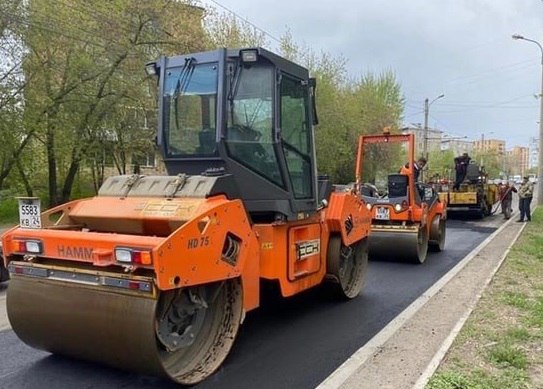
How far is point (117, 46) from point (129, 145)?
4.31 meters

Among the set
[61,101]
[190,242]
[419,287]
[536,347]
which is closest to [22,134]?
[61,101]

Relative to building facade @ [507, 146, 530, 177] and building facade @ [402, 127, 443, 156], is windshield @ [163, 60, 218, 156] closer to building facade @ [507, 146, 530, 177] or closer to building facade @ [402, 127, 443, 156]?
building facade @ [402, 127, 443, 156]

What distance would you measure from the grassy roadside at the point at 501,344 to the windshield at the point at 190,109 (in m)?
2.74

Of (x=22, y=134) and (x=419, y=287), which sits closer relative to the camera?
(x=419, y=287)

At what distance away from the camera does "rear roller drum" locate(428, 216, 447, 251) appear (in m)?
11.4

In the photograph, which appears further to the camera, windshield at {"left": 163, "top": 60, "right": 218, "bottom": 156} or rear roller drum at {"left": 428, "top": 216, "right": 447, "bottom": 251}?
rear roller drum at {"left": 428, "top": 216, "right": 447, "bottom": 251}

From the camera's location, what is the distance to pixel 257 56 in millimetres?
4969

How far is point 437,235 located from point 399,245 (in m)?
1.95

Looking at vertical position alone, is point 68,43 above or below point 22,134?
above

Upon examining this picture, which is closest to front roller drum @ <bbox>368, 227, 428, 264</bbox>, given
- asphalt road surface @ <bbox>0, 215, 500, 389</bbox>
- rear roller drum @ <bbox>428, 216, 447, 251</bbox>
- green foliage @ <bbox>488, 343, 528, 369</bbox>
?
rear roller drum @ <bbox>428, 216, 447, 251</bbox>

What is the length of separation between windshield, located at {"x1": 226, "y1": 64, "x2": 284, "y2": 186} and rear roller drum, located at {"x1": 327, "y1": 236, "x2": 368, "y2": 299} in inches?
64.4

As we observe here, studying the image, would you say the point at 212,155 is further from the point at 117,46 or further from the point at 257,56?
the point at 117,46

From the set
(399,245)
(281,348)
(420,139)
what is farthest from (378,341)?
(420,139)

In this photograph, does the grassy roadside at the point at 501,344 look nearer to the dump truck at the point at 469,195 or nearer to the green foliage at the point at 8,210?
Answer: the dump truck at the point at 469,195
